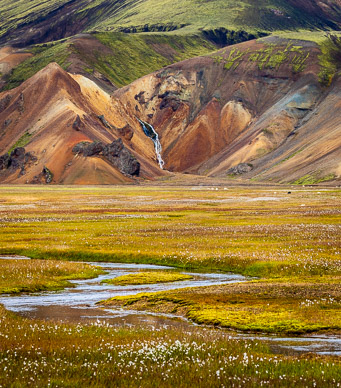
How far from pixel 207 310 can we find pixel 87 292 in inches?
357

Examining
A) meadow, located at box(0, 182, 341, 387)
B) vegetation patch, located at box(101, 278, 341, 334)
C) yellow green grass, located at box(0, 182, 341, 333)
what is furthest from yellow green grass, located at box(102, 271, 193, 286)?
vegetation patch, located at box(101, 278, 341, 334)

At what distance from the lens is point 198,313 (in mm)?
26781

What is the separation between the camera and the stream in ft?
71.7

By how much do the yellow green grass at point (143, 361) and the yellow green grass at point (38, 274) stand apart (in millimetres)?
12594

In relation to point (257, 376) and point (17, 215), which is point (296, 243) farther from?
point (17, 215)

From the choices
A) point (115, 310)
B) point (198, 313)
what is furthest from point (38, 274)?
point (198, 313)

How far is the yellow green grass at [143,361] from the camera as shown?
15.5m

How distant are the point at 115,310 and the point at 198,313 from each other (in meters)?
4.13

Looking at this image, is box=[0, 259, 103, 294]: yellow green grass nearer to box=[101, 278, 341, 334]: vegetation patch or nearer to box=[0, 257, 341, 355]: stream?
box=[0, 257, 341, 355]: stream

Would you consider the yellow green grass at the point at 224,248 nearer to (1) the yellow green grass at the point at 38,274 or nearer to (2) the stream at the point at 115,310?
(2) the stream at the point at 115,310

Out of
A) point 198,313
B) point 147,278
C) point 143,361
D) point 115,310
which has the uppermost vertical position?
point 143,361

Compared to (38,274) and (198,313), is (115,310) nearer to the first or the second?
(198,313)

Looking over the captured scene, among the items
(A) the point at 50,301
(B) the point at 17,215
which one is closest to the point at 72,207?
(B) the point at 17,215

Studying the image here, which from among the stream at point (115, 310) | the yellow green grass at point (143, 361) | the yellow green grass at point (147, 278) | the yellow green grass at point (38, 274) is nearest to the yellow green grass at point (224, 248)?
the stream at point (115, 310)
